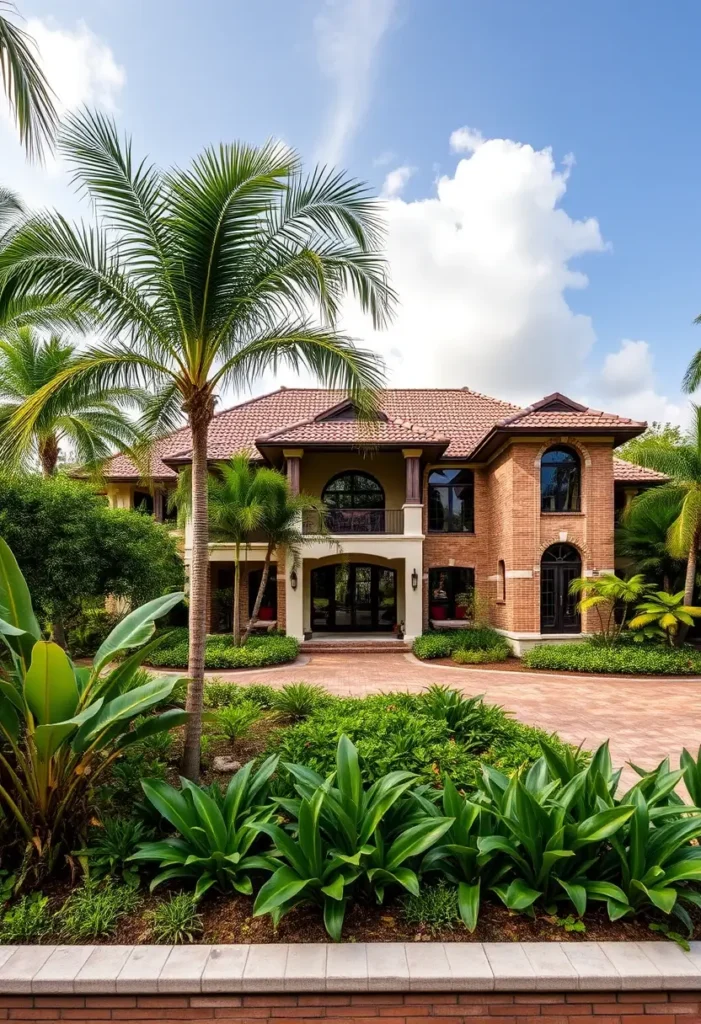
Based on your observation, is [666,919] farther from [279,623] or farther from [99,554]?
[279,623]

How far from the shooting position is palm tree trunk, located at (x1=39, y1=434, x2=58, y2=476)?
1395 cm

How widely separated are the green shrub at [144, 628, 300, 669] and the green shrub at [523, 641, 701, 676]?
6696mm

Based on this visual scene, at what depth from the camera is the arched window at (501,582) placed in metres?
16.6

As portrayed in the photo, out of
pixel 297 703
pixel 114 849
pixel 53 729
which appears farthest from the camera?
pixel 297 703

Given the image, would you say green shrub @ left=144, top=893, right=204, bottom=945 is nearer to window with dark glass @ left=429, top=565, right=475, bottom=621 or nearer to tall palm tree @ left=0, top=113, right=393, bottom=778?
tall palm tree @ left=0, top=113, right=393, bottom=778

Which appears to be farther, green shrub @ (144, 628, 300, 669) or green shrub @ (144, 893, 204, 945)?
green shrub @ (144, 628, 300, 669)

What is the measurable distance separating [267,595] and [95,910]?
652 inches

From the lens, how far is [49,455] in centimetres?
1420

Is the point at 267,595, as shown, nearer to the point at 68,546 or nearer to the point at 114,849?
the point at 68,546

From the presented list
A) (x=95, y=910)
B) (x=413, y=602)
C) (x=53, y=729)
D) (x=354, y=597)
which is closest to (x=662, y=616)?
(x=413, y=602)

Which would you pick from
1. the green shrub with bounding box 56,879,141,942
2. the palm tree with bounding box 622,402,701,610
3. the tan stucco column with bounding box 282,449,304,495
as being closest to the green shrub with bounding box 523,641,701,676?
the palm tree with bounding box 622,402,701,610

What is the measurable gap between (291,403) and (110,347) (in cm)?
1635

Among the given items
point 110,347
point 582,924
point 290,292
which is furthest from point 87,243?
point 582,924

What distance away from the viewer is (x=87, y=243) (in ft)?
17.3
